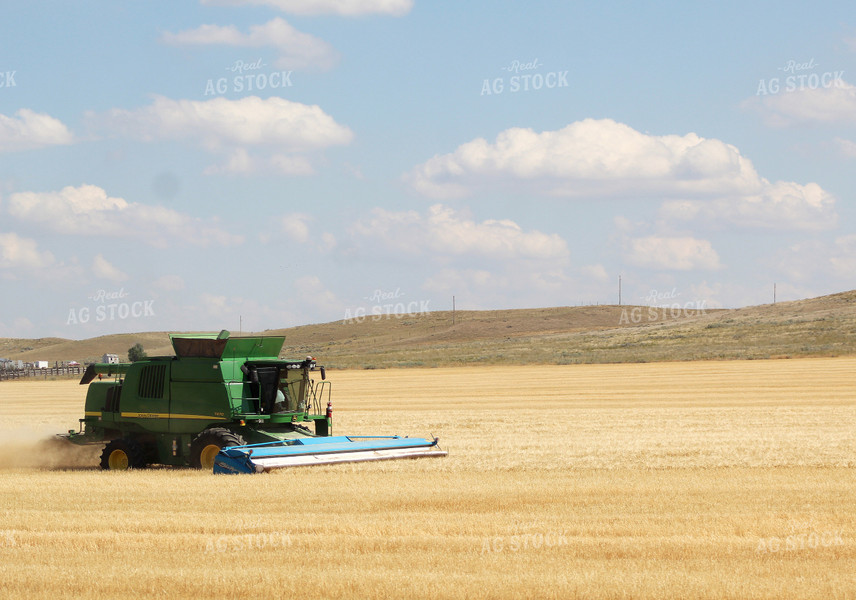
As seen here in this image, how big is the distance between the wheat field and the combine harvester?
0.78 meters

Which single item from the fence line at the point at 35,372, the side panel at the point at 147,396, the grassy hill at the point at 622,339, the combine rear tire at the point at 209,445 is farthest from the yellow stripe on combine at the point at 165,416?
the fence line at the point at 35,372

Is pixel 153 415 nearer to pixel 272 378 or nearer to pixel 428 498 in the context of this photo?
pixel 272 378

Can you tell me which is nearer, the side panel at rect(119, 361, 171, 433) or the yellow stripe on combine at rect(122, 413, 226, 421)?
the yellow stripe on combine at rect(122, 413, 226, 421)

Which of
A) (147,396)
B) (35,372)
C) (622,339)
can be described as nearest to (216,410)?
(147,396)

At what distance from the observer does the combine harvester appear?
62.6 ft

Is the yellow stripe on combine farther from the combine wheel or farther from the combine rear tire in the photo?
the combine wheel

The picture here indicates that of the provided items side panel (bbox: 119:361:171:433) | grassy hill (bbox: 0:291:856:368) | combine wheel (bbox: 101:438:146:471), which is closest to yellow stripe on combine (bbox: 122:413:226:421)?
side panel (bbox: 119:361:171:433)

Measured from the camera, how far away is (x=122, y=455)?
781 inches

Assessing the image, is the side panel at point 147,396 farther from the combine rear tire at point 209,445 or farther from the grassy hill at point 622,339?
the grassy hill at point 622,339

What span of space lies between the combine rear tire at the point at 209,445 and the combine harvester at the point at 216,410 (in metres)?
0.02

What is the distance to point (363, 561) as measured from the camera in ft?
33.8

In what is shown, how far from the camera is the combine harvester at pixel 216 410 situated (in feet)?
62.6

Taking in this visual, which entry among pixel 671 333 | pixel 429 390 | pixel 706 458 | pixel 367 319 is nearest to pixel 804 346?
pixel 671 333

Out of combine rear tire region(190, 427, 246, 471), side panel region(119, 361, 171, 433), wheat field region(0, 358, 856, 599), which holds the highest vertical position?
side panel region(119, 361, 171, 433)
